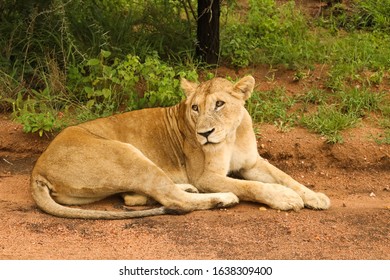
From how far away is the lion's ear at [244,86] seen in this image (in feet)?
20.2

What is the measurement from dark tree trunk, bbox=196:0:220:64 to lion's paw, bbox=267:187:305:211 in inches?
107

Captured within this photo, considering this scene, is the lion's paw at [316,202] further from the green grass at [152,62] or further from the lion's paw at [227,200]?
the green grass at [152,62]

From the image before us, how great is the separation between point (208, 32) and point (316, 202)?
9.44ft

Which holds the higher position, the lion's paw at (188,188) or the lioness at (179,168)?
the lioness at (179,168)

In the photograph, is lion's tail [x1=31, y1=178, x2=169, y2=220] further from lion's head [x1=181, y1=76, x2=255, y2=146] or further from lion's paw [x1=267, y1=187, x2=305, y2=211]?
lion's paw [x1=267, y1=187, x2=305, y2=211]

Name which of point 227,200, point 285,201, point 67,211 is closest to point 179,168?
point 227,200

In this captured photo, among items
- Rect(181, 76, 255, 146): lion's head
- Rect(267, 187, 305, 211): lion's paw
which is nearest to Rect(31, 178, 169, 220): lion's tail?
Rect(181, 76, 255, 146): lion's head

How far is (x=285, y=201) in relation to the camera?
235 inches

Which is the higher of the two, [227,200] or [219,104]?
[219,104]

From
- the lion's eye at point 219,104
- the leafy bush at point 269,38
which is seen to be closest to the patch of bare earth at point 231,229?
the lion's eye at point 219,104

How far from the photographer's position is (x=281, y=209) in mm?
5953

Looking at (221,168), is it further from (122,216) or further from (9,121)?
(9,121)

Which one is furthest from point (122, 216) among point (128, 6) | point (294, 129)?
point (128, 6)

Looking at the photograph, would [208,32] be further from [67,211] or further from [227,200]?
[67,211]
